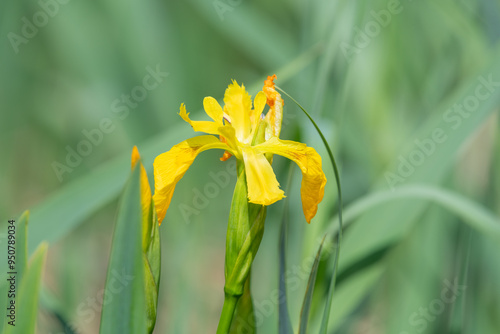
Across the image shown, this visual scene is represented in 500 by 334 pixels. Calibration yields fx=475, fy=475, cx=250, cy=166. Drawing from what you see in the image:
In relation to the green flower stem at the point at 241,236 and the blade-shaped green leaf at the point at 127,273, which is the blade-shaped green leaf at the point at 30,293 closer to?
the blade-shaped green leaf at the point at 127,273

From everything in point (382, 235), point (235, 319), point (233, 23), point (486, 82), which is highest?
point (233, 23)

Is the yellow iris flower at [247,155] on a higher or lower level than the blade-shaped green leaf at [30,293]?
higher

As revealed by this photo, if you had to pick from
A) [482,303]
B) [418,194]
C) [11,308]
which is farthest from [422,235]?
[11,308]

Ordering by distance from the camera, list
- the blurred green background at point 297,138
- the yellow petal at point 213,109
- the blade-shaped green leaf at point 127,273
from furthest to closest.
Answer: the blurred green background at point 297,138
the yellow petal at point 213,109
the blade-shaped green leaf at point 127,273

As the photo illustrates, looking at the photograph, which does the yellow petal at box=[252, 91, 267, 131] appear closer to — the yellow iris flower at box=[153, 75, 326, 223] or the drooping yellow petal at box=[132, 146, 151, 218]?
the yellow iris flower at box=[153, 75, 326, 223]

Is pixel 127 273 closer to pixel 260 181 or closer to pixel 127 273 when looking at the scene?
pixel 127 273

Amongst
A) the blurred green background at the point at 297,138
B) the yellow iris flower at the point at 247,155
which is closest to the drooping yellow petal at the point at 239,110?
the yellow iris flower at the point at 247,155

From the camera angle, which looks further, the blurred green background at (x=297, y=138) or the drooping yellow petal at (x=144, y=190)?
the blurred green background at (x=297, y=138)

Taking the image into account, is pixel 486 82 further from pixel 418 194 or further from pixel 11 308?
pixel 11 308
